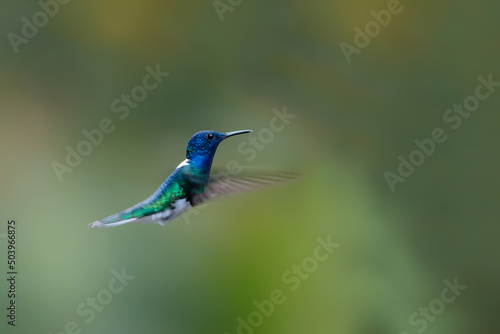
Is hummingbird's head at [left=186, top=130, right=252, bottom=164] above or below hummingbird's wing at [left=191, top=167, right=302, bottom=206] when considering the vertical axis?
above

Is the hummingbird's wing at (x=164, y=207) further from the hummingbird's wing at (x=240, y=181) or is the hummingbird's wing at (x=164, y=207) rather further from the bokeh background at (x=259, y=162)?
the bokeh background at (x=259, y=162)

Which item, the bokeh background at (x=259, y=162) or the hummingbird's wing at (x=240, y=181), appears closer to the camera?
the hummingbird's wing at (x=240, y=181)

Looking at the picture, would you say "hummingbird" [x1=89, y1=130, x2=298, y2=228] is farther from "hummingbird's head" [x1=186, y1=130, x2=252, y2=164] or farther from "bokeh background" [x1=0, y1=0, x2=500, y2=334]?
"bokeh background" [x1=0, y1=0, x2=500, y2=334]

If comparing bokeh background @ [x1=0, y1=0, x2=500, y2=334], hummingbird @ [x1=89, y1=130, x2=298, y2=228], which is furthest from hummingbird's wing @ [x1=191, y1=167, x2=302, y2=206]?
bokeh background @ [x1=0, y1=0, x2=500, y2=334]

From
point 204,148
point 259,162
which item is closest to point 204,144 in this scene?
point 204,148

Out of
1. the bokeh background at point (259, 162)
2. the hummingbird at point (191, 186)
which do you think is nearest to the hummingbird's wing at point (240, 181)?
the hummingbird at point (191, 186)

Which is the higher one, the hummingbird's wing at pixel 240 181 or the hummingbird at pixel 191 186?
the hummingbird at pixel 191 186

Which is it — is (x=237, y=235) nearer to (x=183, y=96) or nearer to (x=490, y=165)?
(x=183, y=96)
